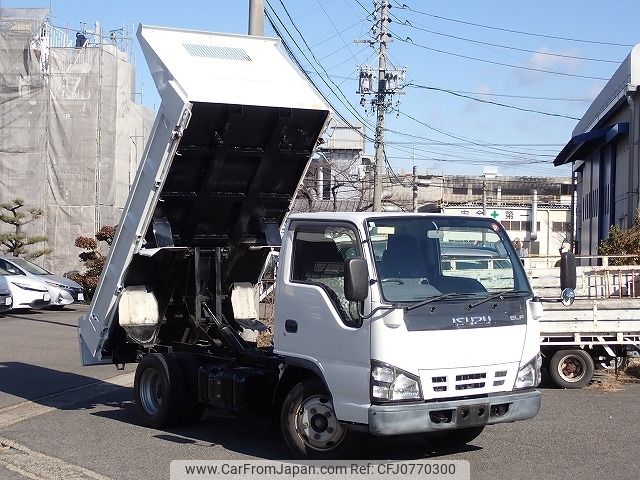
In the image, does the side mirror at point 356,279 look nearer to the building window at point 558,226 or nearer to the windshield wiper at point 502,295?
the windshield wiper at point 502,295

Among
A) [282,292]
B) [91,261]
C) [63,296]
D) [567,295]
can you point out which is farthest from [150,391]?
[91,261]

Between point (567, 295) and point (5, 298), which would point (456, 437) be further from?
point (5, 298)

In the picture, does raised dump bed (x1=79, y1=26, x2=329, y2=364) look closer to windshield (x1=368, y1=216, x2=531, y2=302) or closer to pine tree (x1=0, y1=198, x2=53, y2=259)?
windshield (x1=368, y1=216, x2=531, y2=302)

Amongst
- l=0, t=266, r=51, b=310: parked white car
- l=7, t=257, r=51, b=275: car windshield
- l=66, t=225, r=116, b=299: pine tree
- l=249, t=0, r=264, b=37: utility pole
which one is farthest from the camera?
l=66, t=225, r=116, b=299: pine tree

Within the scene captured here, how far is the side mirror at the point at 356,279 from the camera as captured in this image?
7578 mm

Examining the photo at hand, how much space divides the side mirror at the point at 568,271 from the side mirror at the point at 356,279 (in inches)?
78.8

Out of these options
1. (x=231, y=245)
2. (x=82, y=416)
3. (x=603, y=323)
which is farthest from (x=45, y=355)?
(x=603, y=323)

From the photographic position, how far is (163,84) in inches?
387

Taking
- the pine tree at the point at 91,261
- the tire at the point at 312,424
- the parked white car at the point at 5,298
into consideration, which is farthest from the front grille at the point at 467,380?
the pine tree at the point at 91,261

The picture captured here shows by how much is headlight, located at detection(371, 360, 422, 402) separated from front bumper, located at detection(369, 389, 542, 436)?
0.27 ft

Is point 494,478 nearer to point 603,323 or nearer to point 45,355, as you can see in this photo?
point 603,323

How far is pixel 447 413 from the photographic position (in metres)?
7.71

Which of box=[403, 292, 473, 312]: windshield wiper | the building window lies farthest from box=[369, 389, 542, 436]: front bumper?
the building window

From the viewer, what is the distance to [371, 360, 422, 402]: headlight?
7.58 meters
